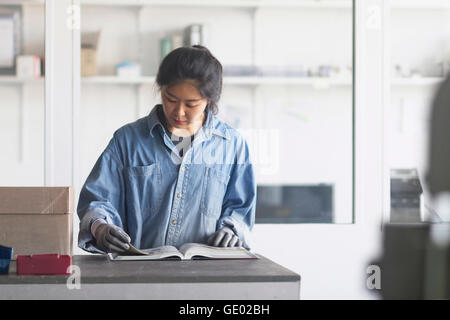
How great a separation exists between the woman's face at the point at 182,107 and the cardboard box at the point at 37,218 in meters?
0.50

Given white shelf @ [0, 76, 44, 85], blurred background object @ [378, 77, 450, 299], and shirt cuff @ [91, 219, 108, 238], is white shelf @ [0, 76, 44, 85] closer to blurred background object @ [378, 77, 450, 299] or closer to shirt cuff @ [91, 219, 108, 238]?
shirt cuff @ [91, 219, 108, 238]

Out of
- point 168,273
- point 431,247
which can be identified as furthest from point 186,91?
point 431,247

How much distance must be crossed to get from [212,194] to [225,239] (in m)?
0.30

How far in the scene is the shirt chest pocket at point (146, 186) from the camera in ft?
6.79

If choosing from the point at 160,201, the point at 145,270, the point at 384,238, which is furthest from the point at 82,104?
the point at 384,238

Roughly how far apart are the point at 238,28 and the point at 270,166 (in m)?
0.61

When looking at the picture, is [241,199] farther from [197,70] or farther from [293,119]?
[293,119]

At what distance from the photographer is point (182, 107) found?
2113 millimetres

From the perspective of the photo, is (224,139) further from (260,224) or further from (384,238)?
(384,238)

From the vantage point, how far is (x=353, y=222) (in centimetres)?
299

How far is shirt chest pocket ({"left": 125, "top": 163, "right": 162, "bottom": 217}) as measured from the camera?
207 centimetres

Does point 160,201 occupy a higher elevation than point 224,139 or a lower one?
lower

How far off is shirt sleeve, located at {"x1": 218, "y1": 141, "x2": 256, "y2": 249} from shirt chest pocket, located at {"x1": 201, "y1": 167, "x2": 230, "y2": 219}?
0.02 m

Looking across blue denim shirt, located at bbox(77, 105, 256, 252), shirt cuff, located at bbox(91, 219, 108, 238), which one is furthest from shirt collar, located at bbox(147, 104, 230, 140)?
shirt cuff, located at bbox(91, 219, 108, 238)
